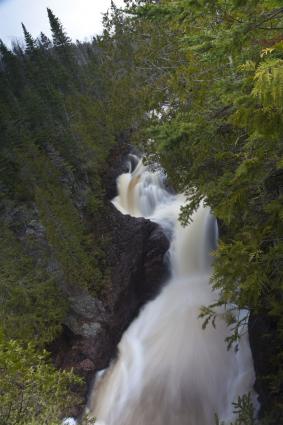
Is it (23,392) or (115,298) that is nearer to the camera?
(23,392)

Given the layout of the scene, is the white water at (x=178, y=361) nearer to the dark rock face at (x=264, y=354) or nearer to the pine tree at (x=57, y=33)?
the dark rock face at (x=264, y=354)

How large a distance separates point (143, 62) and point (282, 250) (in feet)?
32.7

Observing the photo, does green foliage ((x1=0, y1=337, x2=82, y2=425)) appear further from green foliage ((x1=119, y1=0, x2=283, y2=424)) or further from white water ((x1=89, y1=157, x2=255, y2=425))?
white water ((x1=89, y1=157, x2=255, y2=425))

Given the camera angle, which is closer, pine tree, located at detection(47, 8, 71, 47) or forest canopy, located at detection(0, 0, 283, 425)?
forest canopy, located at detection(0, 0, 283, 425)

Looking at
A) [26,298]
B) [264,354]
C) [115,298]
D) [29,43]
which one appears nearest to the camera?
[264,354]

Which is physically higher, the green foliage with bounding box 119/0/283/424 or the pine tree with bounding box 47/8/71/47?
the pine tree with bounding box 47/8/71/47

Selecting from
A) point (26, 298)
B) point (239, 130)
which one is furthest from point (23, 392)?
point (26, 298)

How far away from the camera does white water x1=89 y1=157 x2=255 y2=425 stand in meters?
16.9

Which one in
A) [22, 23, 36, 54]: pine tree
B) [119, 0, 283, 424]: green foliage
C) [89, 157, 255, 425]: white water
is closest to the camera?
[119, 0, 283, 424]: green foliage

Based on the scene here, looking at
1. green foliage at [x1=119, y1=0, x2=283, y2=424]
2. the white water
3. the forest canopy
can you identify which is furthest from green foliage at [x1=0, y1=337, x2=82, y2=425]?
the white water

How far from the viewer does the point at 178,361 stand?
62.8 ft

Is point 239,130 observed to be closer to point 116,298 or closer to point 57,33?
point 116,298

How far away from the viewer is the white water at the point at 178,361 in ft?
55.5

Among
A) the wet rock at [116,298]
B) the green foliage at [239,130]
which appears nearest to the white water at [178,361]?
the wet rock at [116,298]
